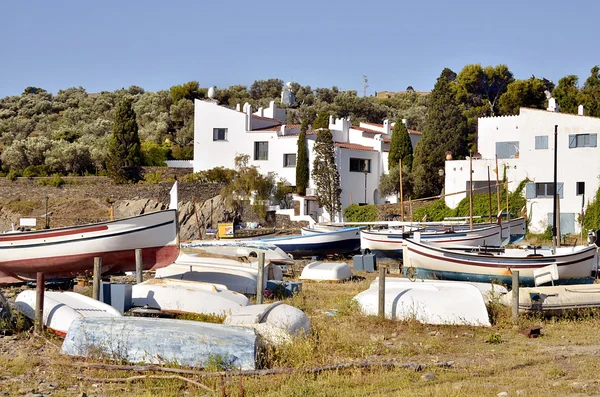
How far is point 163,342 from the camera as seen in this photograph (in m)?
12.7

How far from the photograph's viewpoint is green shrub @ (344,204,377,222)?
156 feet

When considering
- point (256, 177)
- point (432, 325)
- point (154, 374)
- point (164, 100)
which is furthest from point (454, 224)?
point (164, 100)

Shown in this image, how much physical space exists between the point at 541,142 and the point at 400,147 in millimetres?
10468

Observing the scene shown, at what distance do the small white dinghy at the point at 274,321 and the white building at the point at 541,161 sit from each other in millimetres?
31074

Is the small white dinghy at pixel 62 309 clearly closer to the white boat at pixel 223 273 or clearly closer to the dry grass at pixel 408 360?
the dry grass at pixel 408 360

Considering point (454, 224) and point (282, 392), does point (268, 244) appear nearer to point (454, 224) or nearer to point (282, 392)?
point (454, 224)

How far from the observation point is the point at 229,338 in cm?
1251

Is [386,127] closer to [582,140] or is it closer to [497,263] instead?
[582,140]

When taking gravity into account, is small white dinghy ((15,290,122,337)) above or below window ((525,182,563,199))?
below

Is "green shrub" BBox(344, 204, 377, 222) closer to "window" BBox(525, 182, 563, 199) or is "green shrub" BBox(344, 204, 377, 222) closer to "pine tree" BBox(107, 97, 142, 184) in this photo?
"window" BBox(525, 182, 563, 199)

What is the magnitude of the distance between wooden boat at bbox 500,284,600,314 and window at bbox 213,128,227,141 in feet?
127

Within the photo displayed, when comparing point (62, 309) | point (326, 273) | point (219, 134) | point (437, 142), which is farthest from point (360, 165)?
point (62, 309)

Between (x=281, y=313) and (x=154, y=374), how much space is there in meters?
2.87

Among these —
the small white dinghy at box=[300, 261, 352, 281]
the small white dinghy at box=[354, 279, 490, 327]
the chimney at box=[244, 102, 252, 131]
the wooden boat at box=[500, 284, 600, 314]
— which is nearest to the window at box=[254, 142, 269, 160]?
the chimney at box=[244, 102, 252, 131]
